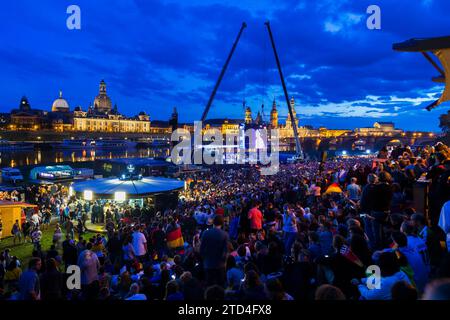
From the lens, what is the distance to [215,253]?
4926 millimetres

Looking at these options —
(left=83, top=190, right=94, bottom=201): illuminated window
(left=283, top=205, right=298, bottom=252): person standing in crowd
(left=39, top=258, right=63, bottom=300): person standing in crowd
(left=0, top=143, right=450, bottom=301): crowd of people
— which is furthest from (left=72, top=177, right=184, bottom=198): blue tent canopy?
(left=39, top=258, right=63, bottom=300): person standing in crowd

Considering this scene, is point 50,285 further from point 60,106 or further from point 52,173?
point 60,106

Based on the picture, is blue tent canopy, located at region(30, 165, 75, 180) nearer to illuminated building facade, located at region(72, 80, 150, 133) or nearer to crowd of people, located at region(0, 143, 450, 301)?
crowd of people, located at region(0, 143, 450, 301)

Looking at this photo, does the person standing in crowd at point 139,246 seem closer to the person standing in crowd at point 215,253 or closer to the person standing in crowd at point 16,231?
the person standing in crowd at point 215,253

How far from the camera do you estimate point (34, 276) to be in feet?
17.5

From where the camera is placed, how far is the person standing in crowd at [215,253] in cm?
493

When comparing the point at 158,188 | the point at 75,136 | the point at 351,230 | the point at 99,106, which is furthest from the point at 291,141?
the point at 351,230

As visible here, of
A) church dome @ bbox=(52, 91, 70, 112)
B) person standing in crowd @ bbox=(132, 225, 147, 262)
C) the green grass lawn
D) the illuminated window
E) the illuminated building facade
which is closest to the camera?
person standing in crowd @ bbox=(132, 225, 147, 262)

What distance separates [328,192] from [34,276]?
904 centimetres

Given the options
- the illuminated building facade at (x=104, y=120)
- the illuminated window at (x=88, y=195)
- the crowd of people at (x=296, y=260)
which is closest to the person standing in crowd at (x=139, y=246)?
the crowd of people at (x=296, y=260)

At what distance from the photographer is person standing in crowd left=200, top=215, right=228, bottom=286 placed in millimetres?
4926

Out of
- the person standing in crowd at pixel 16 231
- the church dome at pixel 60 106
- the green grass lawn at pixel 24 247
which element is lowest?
the green grass lawn at pixel 24 247
